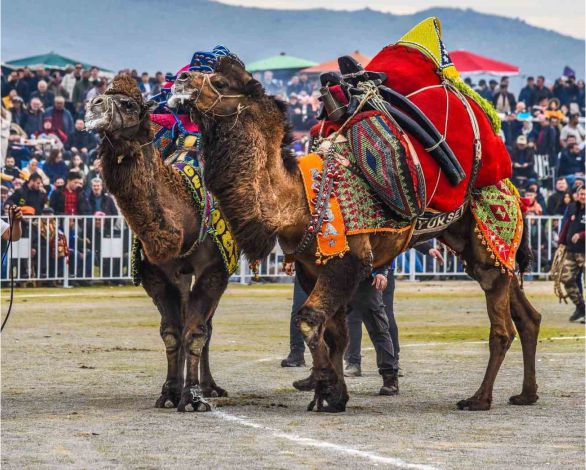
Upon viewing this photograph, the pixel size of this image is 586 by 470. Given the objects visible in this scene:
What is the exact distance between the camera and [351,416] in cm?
1160

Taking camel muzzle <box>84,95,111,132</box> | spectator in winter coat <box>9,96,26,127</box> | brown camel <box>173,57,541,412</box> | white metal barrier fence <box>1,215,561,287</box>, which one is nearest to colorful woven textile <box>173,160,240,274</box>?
brown camel <box>173,57,541,412</box>

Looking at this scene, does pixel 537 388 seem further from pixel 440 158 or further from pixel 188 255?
pixel 188 255

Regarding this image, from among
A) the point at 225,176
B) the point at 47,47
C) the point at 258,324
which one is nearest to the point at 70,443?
the point at 225,176

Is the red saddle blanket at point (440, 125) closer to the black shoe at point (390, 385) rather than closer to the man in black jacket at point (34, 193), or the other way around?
the black shoe at point (390, 385)

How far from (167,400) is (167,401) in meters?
0.01

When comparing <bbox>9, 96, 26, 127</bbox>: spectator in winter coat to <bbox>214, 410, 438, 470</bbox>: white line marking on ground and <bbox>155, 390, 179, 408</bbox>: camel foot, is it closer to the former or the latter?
<bbox>155, 390, 179, 408</bbox>: camel foot

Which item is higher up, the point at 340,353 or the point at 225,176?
the point at 225,176

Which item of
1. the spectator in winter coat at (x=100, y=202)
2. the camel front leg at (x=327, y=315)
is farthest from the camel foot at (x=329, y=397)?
the spectator in winter coat at (x=100, y=202)

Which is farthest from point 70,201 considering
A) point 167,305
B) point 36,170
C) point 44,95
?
point 167,305

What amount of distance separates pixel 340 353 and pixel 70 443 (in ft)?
9.25

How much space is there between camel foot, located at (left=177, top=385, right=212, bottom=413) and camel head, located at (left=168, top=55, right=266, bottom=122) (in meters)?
2.14

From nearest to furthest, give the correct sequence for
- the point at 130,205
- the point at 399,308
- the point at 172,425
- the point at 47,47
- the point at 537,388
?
the point at 172,425
the point at 130,205
the point at 537,388
the point at 399,308
the point at 47,47

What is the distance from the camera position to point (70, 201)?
27.6 m

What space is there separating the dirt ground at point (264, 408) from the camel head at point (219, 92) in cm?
230
